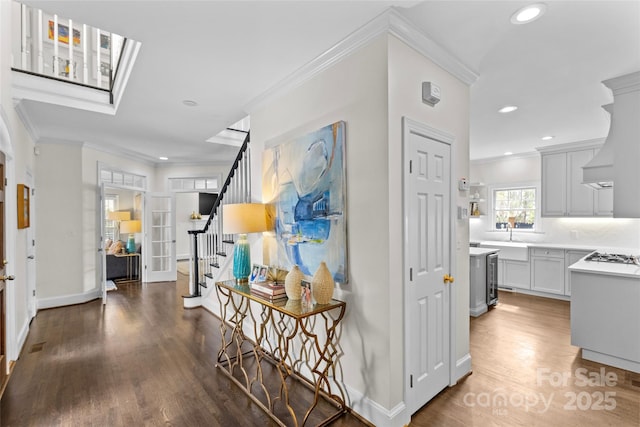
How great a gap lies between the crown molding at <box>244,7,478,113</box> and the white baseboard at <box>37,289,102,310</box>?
473cm

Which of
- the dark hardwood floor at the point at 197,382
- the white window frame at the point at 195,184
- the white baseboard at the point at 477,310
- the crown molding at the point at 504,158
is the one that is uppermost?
the crown molding at the point at 504,158

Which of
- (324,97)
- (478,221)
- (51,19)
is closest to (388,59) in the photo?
(324,97)

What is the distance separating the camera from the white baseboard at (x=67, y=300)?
4.61 meters

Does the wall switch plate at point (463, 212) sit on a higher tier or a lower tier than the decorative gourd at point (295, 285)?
higher

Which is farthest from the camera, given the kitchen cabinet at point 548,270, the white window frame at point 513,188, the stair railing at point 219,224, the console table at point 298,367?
the white window frame at point 513,188

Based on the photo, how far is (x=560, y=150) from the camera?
539 centimetres

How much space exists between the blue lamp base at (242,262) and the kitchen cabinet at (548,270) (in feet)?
16.7

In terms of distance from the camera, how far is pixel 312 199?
2.48m

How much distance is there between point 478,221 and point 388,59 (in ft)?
18.8

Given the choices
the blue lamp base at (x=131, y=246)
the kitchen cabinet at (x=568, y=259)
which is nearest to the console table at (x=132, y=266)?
the blue lamp base at (x=131, y=246)

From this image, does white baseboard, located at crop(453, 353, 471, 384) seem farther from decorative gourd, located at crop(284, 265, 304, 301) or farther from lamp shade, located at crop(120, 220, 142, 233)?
lamp shade, located at crop(120, 220, 142, 233)

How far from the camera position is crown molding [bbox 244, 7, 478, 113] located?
1945mm

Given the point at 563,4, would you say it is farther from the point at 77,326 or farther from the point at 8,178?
the point at 77,326

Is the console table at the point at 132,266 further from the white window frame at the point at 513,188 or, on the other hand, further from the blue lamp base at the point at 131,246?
the white window frame at the point at 513,188
